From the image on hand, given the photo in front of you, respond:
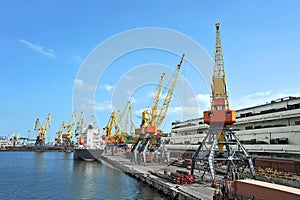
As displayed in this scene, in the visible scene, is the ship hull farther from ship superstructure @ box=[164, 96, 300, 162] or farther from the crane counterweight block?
the crane counterweight block

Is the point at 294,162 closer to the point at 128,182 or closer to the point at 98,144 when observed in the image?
the point at 128,182

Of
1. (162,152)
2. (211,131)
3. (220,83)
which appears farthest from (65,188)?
(162,152)

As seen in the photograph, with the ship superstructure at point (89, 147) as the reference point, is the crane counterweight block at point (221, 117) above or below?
above

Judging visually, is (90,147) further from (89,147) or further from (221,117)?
(221,117)

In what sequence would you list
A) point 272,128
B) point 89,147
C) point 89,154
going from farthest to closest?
point 89,147, point 89,154, point 272,128

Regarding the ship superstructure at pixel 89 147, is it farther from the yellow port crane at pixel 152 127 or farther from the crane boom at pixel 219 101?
the crane boom at pixel 219 101

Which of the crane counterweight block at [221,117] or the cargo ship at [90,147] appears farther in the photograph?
the cargo ship at [90,147]

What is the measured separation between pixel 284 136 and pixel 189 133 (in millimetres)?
58178

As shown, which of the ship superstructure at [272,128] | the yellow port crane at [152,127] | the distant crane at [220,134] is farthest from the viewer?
the yellow port crane at [152,127]

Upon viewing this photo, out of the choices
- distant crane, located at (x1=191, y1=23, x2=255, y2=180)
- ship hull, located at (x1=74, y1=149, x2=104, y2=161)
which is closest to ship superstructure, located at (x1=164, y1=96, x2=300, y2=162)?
distant crane, located at (x1=191, y1=23, x2=255, y2=180)

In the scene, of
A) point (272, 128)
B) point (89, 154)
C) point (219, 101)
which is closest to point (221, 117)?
point (219, 101)

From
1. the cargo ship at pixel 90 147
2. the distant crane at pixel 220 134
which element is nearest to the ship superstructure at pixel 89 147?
the cargo ship at pixel 90 147

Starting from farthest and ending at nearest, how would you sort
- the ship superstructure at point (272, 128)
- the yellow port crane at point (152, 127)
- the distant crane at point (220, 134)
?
the yellow port crane at point (152, 127)
the ship superstructure at point (272, 128)
the distant crane at point (220, 134)

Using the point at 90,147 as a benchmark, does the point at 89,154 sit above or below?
below
